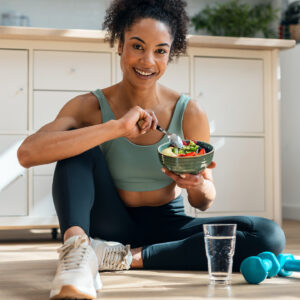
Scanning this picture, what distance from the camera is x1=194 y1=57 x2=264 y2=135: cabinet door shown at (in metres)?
2.64

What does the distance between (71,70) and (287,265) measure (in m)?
1.47

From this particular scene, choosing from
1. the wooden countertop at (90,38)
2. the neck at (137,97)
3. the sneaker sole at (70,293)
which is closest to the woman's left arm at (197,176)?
the neck at (137,97)

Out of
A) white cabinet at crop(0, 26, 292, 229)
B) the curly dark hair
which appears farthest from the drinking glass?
white cabinet at crop(0, 26, 292, 229)

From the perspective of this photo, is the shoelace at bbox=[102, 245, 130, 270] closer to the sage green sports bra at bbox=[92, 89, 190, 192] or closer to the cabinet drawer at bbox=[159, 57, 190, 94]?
the sage green sports bra at bbox=[92, 89, 190, 192]

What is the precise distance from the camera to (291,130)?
11.2ft

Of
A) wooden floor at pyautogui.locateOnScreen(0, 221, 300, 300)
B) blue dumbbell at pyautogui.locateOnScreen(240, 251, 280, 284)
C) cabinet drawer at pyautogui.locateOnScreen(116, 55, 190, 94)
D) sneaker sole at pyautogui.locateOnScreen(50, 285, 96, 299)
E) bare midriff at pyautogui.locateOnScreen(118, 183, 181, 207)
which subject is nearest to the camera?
sneaker sole at pyautogui.locateOnScreen(50, 285, 96, 299)

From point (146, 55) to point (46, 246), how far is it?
1052 millimetres

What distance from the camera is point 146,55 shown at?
57.8 inches

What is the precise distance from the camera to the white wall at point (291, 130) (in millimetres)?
3340

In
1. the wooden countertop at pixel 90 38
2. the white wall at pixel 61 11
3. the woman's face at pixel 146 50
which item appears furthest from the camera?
the white wall at pixel 61 11

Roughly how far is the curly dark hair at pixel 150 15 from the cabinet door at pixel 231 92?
958mm

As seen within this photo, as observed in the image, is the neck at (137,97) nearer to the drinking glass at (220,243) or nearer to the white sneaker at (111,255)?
the white sneaker at (111,255)

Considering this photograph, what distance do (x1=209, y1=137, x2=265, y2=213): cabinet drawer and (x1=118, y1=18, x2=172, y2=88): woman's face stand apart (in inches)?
46.2

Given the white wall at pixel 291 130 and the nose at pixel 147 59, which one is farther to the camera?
the white wall at pixel 291 130
